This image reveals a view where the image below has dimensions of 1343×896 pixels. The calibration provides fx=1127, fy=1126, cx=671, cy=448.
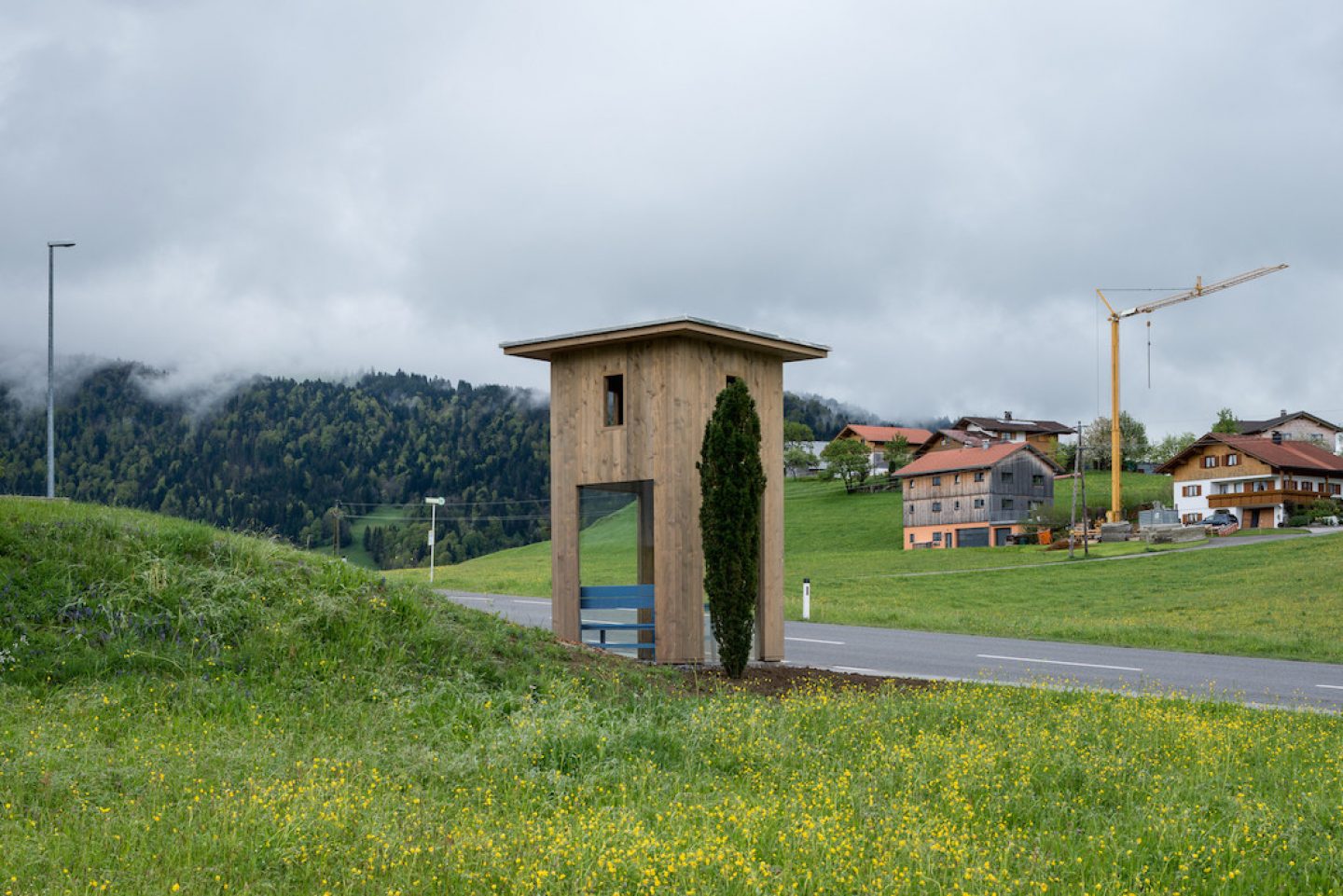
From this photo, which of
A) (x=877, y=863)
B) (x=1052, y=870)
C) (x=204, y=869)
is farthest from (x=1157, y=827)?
(x=204, y=869)

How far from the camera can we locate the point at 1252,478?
78.6 m

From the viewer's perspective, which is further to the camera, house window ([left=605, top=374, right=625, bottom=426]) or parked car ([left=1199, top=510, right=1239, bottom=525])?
parked car ([left=1199, top=510, right=1239, bottom=525])

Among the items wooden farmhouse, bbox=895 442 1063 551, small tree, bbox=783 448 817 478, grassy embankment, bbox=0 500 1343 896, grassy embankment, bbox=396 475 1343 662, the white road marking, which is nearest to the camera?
grassy embankment, bbox=0 500 1343 896

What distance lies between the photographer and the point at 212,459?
142 m

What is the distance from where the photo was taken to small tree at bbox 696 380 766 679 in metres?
14.8

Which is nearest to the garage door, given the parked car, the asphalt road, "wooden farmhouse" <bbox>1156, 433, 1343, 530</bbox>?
the parked car

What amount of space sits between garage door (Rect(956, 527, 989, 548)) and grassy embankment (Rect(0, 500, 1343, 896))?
222 feet

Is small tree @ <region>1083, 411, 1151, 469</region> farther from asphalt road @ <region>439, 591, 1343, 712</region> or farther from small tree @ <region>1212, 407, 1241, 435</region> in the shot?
asphalt road @ <region>439, 591, 1343, 712</region>

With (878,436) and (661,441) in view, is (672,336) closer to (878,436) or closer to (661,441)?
(661,441)

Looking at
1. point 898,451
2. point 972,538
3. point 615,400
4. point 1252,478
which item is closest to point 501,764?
point 615,400

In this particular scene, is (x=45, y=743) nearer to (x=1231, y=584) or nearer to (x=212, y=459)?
(x=1231, y=584)

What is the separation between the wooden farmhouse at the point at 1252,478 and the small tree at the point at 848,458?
2473cm

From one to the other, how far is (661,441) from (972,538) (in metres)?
66.8

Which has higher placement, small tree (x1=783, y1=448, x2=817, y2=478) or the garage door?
small tree (x1=783, y1=448, x2=817, y2=478)
